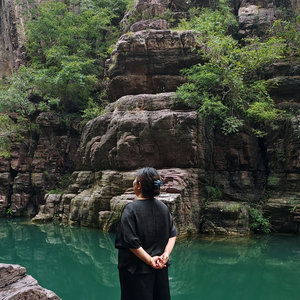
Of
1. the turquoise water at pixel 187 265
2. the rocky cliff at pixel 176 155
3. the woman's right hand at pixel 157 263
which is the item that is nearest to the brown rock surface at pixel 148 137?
the rocky cliff at pixel 176 155

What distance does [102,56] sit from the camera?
18.2 m

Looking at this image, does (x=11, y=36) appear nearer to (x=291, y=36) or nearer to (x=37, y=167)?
(x=37, y=167)

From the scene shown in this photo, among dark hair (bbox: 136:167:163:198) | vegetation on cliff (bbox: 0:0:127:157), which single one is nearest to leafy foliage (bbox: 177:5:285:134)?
vegetation on cliff (bbox: 0:0:127:157)

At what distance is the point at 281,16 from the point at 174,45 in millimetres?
6634

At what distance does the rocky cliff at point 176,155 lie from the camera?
952 cm

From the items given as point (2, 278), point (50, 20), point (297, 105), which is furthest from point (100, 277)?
point (50, 20)

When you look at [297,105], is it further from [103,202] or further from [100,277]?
[100,277]

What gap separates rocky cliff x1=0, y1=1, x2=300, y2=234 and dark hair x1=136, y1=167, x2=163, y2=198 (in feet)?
21.2

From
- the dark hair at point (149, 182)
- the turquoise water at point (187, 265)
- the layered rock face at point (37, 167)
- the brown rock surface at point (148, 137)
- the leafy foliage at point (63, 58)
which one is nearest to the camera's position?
the dark hair at point (149, 182)

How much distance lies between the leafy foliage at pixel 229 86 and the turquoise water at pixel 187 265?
171 inches

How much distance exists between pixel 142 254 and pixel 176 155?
8.31 metres

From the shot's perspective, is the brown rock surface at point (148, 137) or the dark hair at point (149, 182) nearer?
the dark hair at point (149, 182)

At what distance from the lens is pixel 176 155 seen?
10.2m

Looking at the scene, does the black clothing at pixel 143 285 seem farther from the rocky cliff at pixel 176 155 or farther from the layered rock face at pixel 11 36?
the layered rock face at pixel 11 36
